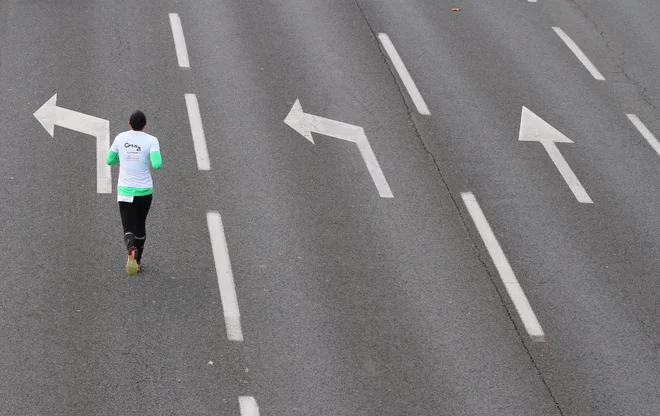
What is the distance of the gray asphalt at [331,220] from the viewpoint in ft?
35.4

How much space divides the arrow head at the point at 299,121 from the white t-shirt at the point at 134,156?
4.26m

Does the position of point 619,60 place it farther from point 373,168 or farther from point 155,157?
point 155,157

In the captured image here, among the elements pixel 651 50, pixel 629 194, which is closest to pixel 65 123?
pixel 629 194

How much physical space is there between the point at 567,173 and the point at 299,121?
3859mm

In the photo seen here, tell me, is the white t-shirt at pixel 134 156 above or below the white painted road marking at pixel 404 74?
above

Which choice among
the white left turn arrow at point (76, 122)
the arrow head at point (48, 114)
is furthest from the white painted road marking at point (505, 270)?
the arrow head at point (48, 114)

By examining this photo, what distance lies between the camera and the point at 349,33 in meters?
19.1

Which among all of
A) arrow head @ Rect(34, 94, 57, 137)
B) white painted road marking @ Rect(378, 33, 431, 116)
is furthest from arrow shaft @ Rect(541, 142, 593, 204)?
arrow head @ Rect(34, 94, 57, 137)

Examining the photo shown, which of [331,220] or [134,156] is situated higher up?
[134,156]

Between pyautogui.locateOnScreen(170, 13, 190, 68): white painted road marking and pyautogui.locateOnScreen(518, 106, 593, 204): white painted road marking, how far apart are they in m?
5.29

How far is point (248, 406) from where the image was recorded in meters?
10.2

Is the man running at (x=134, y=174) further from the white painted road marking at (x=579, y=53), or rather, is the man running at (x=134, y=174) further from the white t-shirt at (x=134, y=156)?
the white painted road marking at (x=579, y=53)

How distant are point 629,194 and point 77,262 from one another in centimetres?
741

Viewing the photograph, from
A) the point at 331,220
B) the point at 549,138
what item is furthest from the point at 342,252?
the point at 549,138
